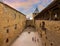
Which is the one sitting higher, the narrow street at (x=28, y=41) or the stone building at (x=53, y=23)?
the stone building at (x=53, y=23)

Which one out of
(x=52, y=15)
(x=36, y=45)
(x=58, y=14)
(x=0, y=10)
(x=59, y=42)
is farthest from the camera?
(x=36, y=45)

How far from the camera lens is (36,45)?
45.4ft

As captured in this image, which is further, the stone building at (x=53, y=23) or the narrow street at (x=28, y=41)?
the narrow street at (x=28, y=41)

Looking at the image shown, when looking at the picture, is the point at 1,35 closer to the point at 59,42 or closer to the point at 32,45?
the point at 32,45

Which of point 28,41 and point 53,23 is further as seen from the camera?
point 28,41

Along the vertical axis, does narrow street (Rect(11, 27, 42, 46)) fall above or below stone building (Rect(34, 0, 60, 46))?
below

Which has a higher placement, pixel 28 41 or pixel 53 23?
pixel 53 23

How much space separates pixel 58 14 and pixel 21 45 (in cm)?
914

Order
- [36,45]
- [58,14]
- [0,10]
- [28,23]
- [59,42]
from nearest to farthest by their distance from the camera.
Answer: [59,42], [58,14], [0,10], [36,45], [28,23]

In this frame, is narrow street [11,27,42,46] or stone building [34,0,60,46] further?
narrow street [11,27,42,46]

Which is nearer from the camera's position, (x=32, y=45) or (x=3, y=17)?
(x=3, y=17)

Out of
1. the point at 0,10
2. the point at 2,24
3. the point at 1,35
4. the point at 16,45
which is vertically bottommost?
the point at 16,45

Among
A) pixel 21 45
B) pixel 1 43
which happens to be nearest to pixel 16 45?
pixel 21 45

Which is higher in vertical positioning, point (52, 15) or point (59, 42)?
point (52, 15)
